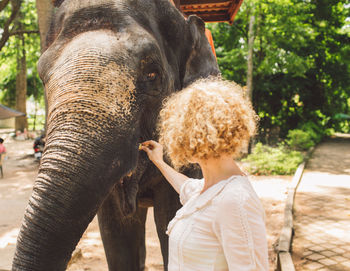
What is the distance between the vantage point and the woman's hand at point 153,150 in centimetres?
220

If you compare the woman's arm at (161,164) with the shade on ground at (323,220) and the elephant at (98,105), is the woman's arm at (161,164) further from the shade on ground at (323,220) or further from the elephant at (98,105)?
the shade on ground at (323,220)

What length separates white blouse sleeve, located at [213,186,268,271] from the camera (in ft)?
4.34

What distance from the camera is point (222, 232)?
1358 millimetres

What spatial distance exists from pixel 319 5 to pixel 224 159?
20.7m

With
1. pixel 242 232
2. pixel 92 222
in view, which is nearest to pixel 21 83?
pixel 92 222

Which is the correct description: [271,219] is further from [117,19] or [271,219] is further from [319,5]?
[319,5]

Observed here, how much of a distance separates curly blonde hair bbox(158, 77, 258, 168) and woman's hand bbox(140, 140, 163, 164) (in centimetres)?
57

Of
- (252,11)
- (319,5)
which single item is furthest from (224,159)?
(319,5)

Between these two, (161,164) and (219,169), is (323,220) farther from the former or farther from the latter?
Answer: (219,169)

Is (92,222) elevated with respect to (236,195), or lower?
lower

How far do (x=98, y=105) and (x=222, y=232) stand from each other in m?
0.91

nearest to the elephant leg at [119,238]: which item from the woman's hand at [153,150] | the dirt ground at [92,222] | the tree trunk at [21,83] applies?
the woman's hand at [153,150]

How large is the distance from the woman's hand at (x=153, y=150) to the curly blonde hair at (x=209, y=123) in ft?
1.86

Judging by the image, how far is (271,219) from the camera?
6.85 metres
